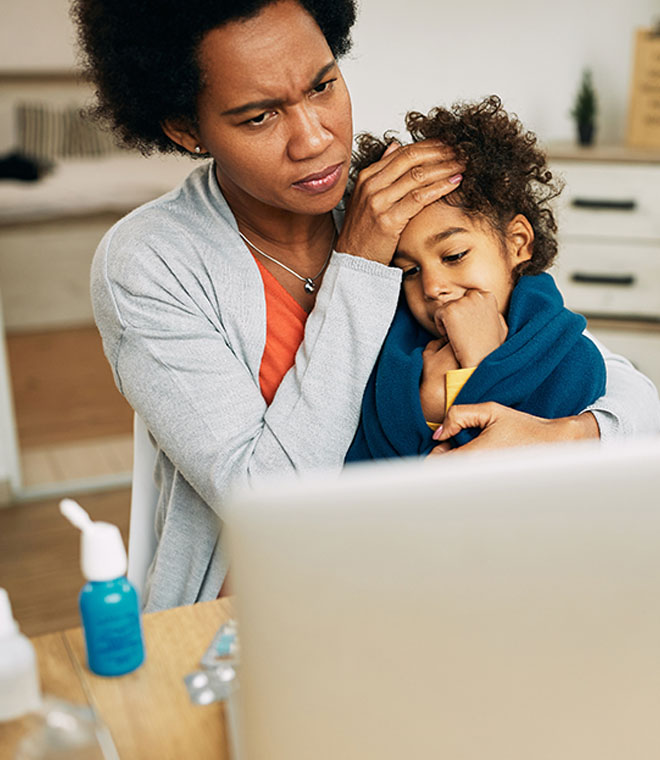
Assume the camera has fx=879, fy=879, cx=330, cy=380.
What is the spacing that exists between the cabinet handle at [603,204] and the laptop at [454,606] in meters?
2.54

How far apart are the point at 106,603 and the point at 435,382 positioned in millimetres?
541

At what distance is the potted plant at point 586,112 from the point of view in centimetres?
298

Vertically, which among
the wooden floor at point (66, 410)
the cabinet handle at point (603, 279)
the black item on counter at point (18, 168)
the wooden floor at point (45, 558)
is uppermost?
the cabinet handle at point (603, 279)

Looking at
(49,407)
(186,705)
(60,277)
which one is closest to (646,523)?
(186,705)

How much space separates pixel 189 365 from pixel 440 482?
681 mm

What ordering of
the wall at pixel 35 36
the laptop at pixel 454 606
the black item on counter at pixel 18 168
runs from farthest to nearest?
the black item on counter at pixel 18 168 < the wall at pixel 35 36 < the laptop at pixel 454 606

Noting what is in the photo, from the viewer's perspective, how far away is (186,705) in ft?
2.61

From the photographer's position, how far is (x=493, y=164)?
1.20 metres

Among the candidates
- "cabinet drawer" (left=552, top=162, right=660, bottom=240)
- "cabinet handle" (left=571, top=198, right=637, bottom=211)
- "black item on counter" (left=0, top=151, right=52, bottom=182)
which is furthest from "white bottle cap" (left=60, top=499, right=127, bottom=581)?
"black item on counter" (left=0, top=151, right=52, bottom=182)

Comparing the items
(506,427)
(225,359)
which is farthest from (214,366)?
(506,427)

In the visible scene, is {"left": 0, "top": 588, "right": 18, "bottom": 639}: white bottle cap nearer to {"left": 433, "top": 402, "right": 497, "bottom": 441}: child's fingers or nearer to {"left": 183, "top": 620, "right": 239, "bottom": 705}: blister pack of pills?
{"left": 183, "top": 620, "right": 239, "bottom": 705}: blister pack of pills

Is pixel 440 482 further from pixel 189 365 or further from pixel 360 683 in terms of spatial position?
pixel 189 365

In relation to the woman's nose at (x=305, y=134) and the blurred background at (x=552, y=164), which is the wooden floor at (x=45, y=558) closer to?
the blurred background at (x=552, y=164)

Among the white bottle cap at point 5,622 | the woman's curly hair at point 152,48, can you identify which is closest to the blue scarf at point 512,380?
the woman's curly hair at point 152,48
